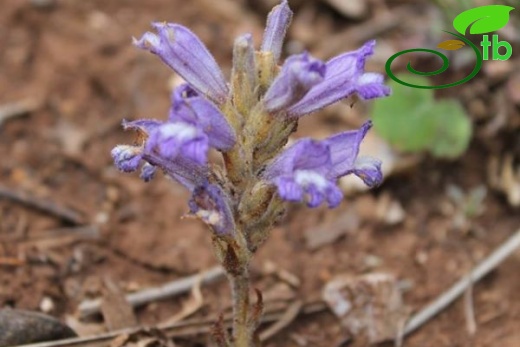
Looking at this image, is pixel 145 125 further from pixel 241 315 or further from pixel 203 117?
pixel 241 315

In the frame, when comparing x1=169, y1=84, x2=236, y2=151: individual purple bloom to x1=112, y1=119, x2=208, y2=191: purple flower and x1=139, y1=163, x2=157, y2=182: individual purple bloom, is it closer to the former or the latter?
x1=112, y1=119, x2=208, y2=191: purple flower

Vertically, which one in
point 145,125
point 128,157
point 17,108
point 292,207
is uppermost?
A: point 17,108

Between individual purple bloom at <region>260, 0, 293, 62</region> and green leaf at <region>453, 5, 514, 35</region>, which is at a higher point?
green leaf at <region>453, 5, 514, 35</region>

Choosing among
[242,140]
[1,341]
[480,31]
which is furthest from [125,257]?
[480,31]

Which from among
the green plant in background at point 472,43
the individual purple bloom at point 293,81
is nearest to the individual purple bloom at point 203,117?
the individual purple bloom at point 293,81

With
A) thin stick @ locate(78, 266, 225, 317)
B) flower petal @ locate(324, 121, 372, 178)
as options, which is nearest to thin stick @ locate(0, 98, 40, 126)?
thin stick @ locate(78, 266, 225, 317)

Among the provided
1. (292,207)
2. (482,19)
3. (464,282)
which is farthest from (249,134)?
(482,19)
